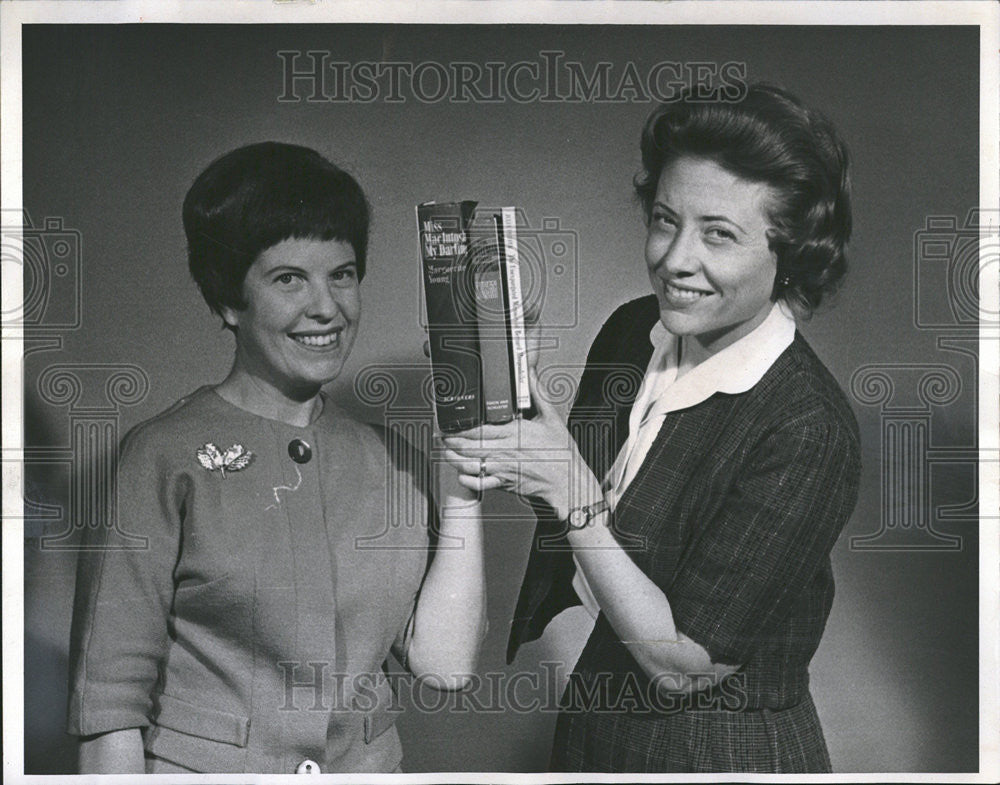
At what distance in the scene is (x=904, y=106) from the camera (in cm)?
159

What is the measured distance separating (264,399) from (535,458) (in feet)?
1.35

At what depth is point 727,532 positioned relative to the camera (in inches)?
59.0

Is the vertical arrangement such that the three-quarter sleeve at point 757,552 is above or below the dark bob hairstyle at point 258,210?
below

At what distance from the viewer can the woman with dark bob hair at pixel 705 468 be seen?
151 cm

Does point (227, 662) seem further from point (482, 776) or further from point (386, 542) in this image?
point (482, 776)

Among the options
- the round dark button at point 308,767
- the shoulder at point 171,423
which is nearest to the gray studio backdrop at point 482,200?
the shoulder at point 171,423

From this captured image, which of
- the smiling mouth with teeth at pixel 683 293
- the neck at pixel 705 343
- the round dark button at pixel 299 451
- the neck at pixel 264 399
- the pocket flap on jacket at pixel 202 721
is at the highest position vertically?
the smiling mouth with teeth at pixel 683 293

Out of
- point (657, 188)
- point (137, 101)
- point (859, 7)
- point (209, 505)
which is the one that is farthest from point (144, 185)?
point (859, 7)

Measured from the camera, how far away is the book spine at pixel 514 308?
1547 mm

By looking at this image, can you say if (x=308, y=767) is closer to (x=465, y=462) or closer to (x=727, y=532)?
(x=465, y=462)

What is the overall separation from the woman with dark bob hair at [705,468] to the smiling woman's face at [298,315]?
0.24m

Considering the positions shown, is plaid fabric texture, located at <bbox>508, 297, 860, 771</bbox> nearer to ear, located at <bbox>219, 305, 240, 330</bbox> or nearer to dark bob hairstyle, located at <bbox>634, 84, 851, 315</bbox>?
dark bob hairstyle, located at <bbox>634, 84, 851, 315</bbox>

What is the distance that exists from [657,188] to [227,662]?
0.94m

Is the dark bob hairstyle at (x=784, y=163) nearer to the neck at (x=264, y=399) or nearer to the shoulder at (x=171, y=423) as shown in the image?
the neck at (x=264, y=399)
